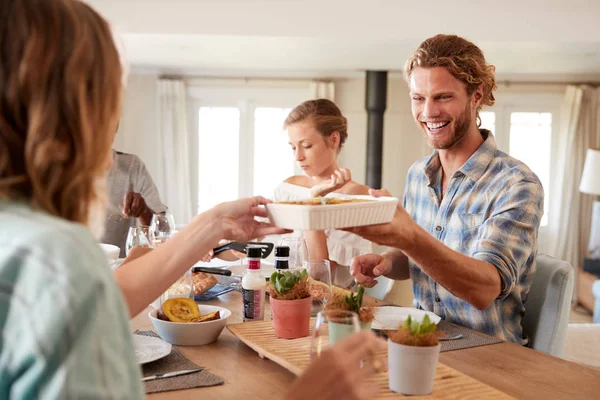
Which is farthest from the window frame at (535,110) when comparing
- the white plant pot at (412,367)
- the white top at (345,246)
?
the white plant pot at (412,367)

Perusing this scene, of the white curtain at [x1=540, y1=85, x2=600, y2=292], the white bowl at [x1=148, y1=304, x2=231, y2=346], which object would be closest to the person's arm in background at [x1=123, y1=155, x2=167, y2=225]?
the white bowl at [x1=148, y1=304, x2=231, y2=346]

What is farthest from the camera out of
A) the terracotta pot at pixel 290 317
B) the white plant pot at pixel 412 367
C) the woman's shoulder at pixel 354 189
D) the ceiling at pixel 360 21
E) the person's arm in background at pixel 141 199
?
the ceiling at pixel 360 21

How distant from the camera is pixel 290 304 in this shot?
150 centimetres

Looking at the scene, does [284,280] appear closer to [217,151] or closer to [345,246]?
[345,246]

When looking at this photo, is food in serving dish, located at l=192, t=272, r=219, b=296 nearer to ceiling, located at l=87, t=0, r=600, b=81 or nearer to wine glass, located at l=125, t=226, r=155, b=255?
wine glass, located at l=125, t=226, r=155, b=255

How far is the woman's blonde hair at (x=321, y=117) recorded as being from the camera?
3205 mm

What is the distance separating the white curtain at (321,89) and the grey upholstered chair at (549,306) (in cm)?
588

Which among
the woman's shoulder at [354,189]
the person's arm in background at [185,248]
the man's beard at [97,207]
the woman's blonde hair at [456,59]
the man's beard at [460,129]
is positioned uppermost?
the woman's blonde hair at [456,59]

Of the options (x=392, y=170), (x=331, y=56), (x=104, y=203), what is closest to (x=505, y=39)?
(x=331, y=56)

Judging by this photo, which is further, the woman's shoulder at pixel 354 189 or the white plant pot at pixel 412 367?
the woman's shoulder at pixel 354 189

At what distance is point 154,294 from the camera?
4.14 feet

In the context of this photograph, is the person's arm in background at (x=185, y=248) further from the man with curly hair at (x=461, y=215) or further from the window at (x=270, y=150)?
the window at (x=270, y=150)

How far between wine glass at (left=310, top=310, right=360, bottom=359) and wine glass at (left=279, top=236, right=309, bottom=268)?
30.8 inches

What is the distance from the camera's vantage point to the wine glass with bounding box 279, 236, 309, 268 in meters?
1.79
